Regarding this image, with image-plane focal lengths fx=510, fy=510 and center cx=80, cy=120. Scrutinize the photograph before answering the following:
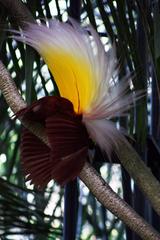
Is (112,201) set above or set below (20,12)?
below

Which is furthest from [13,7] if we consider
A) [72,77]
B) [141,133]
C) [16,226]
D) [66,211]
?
[16,226]

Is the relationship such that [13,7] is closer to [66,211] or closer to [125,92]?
[125,92]

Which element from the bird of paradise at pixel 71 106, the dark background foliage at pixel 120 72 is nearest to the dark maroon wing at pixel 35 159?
the bird of paradise at pixel 71 106

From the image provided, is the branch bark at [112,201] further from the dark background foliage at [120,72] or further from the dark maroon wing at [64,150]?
the dark background foliage at [120,72]

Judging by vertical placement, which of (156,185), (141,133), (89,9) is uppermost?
(89,9)

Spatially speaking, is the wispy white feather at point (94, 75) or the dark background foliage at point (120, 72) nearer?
the wispy white feather at point (94, 75)

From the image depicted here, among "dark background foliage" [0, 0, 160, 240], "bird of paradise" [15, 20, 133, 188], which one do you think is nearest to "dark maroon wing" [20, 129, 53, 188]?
"bird of paradise" [15, 20, 133, 188]

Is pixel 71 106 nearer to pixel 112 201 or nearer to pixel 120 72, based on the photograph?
pixel 112 201

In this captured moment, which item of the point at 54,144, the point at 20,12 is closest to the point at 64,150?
the point at 54,144
